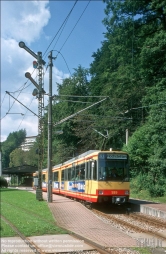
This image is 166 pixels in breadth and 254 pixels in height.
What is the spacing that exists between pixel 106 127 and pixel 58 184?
8.08m

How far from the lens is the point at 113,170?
20656 millimetres

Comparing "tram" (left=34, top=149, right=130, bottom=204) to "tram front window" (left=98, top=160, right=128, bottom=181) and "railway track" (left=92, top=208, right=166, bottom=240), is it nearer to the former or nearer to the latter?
"tram front window" (left=98, top=160, right=128, bottom=181)

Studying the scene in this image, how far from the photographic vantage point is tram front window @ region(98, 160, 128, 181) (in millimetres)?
20391

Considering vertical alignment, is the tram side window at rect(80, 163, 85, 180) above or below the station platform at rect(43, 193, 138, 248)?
above

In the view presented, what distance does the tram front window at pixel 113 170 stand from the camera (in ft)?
66.9

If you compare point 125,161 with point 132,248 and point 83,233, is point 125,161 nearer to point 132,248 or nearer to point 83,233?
point 83,233

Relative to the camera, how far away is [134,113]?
134 ft

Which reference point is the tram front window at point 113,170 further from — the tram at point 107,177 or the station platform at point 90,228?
the station platform at point 90,228

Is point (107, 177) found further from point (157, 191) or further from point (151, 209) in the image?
point (157, 191)

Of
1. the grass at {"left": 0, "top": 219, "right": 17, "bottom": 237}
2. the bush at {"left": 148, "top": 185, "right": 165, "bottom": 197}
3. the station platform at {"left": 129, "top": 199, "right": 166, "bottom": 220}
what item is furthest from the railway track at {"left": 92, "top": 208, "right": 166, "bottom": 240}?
the bush at {"left": 148, "top": 185, "right": 165, "bottom": 197}

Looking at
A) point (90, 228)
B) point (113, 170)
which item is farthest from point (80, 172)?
point (90, 228)

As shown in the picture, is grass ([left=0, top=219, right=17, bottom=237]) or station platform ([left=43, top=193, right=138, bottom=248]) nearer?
station platform ([left=43, top=193, right=138, bottom=248])

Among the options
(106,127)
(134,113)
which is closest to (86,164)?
(106,127)

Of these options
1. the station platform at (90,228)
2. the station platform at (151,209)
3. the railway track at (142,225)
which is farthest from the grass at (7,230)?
the station platform at (151,209)
